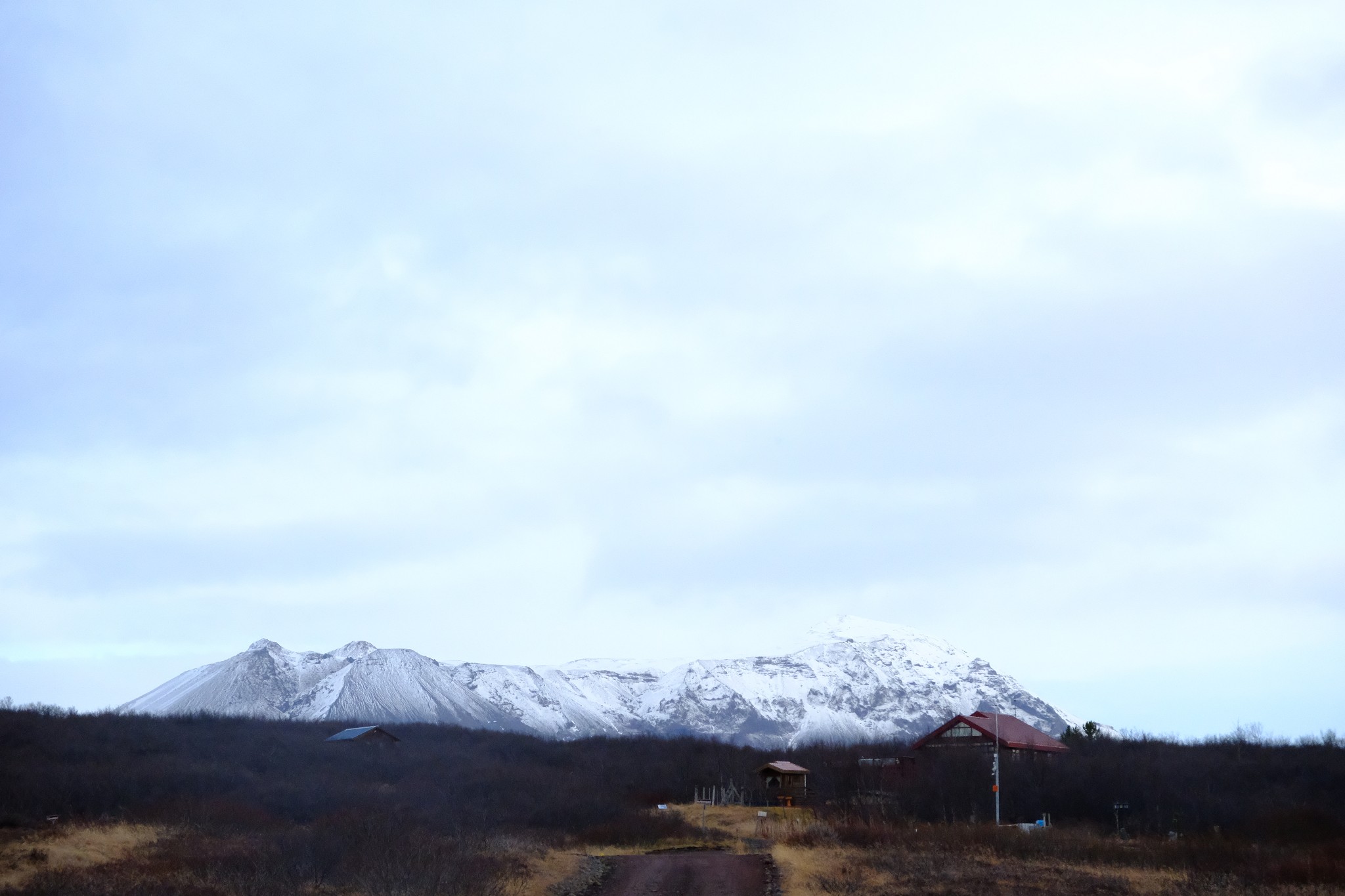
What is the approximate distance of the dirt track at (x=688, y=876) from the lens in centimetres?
2152

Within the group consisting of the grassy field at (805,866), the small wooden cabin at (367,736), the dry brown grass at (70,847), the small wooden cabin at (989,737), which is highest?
the small wooden cabin at (989,737)

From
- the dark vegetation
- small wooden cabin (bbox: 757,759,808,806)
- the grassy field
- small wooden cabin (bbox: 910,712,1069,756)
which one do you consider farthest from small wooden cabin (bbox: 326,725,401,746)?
the grassy field

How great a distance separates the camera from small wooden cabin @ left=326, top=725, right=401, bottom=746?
68875 mm

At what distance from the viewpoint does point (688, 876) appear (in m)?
23.8

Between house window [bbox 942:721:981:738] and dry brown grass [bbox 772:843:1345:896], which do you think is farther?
house window [bbox 942:721:981:738]

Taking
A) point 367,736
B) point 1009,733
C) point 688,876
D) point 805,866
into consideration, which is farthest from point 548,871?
point 367,736

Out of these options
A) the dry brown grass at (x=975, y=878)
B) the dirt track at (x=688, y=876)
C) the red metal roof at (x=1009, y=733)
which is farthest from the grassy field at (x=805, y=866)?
the red metal roof at (x=1009, y=733)

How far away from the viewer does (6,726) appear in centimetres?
5066

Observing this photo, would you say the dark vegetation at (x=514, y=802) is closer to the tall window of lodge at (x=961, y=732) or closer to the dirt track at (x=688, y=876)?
the dirt track at (x=688, y=876)

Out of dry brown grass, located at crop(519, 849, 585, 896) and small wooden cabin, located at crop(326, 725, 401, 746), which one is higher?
small wooden cabin, located at crop(326, 725, 401, 746)

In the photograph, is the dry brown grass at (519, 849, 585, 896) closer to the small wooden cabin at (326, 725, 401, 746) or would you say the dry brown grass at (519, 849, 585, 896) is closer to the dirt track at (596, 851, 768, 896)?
the dirt track at (596, 851, 768, 896)

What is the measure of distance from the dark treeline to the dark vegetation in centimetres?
15

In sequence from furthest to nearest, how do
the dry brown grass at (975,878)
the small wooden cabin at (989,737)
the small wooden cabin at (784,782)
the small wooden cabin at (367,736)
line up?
the small wooden cabin at (367,736), the small wooden cabin at (784,782), the small wooden cabin at (989,737), the dry brown grass at (975,878)

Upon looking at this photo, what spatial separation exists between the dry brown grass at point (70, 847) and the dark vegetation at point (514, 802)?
0.99 metres
